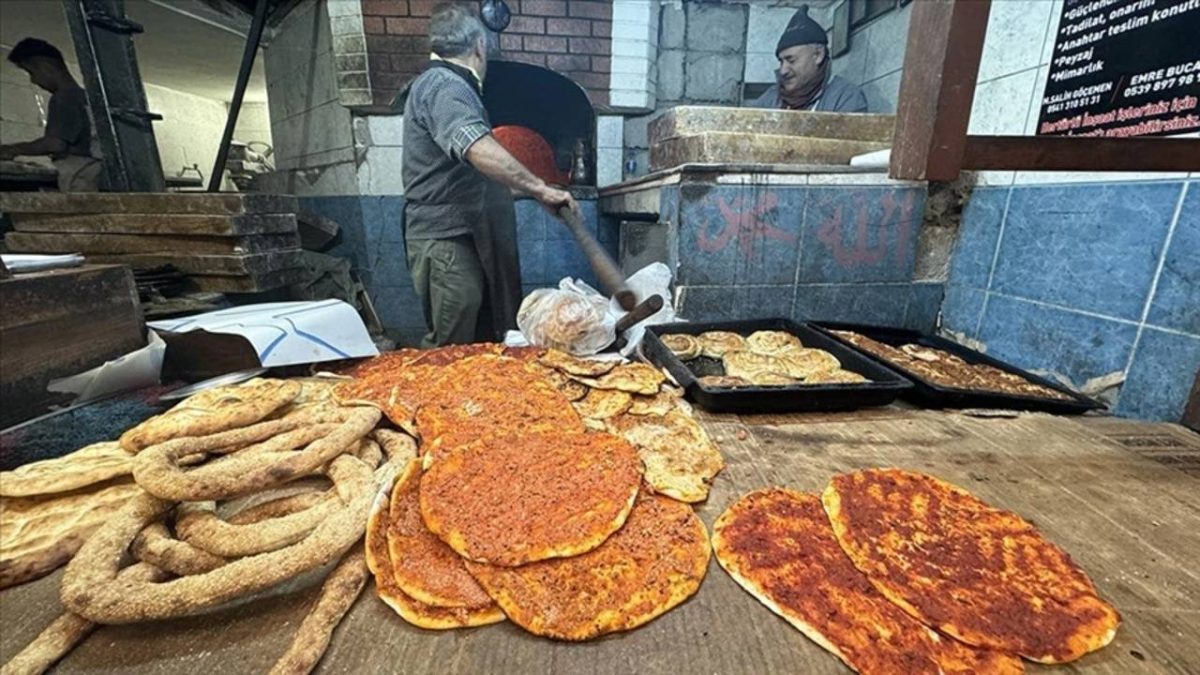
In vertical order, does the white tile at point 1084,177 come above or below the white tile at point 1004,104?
below

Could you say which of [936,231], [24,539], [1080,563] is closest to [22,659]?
[24,539]

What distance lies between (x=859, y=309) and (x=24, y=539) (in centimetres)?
308

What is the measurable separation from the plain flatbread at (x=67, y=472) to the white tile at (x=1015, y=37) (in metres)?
3.26

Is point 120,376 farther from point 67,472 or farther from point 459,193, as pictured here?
point 459,193

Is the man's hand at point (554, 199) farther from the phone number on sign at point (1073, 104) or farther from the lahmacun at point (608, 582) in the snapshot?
the phone number on sign at point (1073, 104)

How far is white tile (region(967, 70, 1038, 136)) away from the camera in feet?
6.87

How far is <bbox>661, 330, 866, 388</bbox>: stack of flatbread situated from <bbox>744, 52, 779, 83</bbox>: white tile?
3.30 metres

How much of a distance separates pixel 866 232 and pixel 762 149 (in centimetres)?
70

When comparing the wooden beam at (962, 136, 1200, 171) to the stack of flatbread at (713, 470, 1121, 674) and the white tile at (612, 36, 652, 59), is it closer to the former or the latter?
the stack of flatbread at (713, 470, 1121, 674)

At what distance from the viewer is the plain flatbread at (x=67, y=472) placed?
985 millimetres

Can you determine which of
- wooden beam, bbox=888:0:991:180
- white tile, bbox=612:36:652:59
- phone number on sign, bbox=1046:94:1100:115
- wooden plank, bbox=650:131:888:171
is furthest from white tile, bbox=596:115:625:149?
wooden beam, bbox=888:0:991:180

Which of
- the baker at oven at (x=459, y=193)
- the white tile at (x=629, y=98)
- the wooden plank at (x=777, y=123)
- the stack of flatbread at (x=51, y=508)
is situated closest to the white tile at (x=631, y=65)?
the white tile at (x=629, y=98)

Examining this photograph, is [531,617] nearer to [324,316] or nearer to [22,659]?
[22,659]

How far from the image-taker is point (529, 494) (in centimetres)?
112
